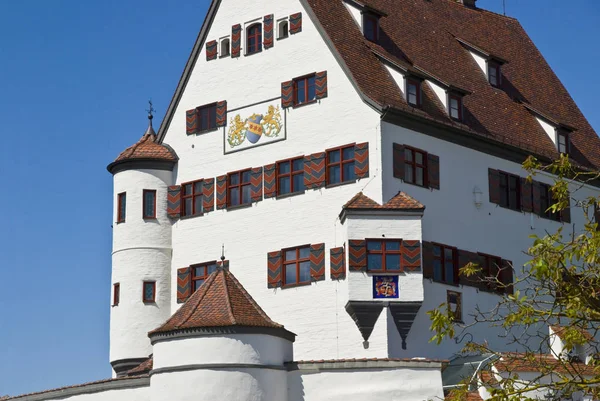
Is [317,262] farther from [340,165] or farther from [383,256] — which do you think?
[340,165]

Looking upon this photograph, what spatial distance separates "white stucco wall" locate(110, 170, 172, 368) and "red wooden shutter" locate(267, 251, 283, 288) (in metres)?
5.29

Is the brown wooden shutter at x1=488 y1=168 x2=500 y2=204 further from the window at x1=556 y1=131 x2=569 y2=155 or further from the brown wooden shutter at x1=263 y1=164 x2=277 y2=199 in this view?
the brown wooden shutter at x1=263 y1=164 x2=277 y2=199

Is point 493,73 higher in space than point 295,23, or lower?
lower

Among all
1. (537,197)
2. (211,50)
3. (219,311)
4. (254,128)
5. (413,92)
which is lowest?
(219,311)

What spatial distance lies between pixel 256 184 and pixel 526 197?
11.1m

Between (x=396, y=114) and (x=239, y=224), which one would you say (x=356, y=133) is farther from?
(x=239, y=224)

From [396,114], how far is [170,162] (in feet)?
34.1

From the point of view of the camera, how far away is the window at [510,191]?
160 feet

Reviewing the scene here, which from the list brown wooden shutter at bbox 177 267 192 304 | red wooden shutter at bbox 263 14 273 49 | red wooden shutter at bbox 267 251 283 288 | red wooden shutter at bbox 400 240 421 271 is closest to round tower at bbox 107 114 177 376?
brown wooden shutter at bbox 177 267 192 304

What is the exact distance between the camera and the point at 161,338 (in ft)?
125

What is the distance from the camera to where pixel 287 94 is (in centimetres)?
4656

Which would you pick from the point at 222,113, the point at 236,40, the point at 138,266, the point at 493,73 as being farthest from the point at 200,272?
the point at 493,73

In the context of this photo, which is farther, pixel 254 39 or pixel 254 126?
pixel 254 39

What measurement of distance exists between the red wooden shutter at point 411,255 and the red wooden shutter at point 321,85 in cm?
679
